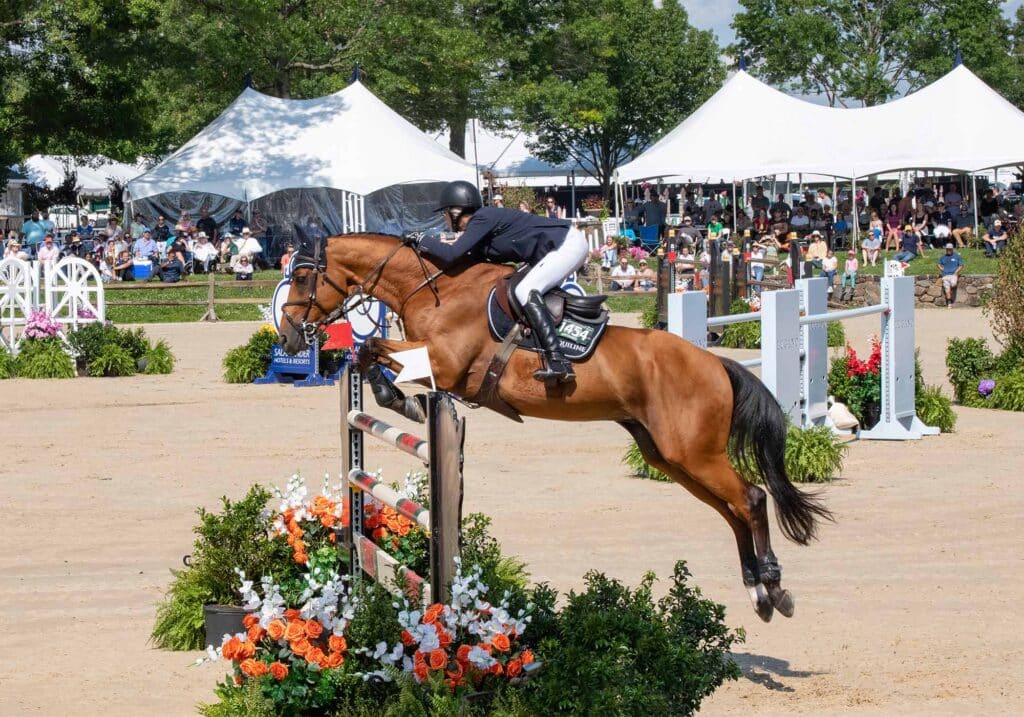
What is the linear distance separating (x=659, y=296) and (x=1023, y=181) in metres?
19.3

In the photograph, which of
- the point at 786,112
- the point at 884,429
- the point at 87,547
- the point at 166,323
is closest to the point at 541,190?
the point at 786,112

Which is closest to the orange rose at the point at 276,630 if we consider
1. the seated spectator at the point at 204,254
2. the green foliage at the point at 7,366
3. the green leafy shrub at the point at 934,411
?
the green leafy shrub at the point at 934,411

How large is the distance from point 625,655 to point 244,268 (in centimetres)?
2285

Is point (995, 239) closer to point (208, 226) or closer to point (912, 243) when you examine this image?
point (912, 243)

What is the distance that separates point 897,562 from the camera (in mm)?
7402

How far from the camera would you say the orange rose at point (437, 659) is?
4094 millimetres

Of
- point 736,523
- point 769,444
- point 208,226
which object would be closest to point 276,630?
point 736,523

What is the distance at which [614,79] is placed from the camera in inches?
2130

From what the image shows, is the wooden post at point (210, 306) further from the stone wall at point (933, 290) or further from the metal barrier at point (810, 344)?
the metal barrier at point (810, 344)

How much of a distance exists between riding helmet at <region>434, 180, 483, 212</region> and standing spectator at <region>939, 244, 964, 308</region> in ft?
59.4

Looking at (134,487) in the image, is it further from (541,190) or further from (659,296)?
(541,190)

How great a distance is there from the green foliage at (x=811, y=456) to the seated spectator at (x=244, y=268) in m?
17.6

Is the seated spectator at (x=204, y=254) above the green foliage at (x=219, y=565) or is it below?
above

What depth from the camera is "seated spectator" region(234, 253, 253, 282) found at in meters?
26.1
